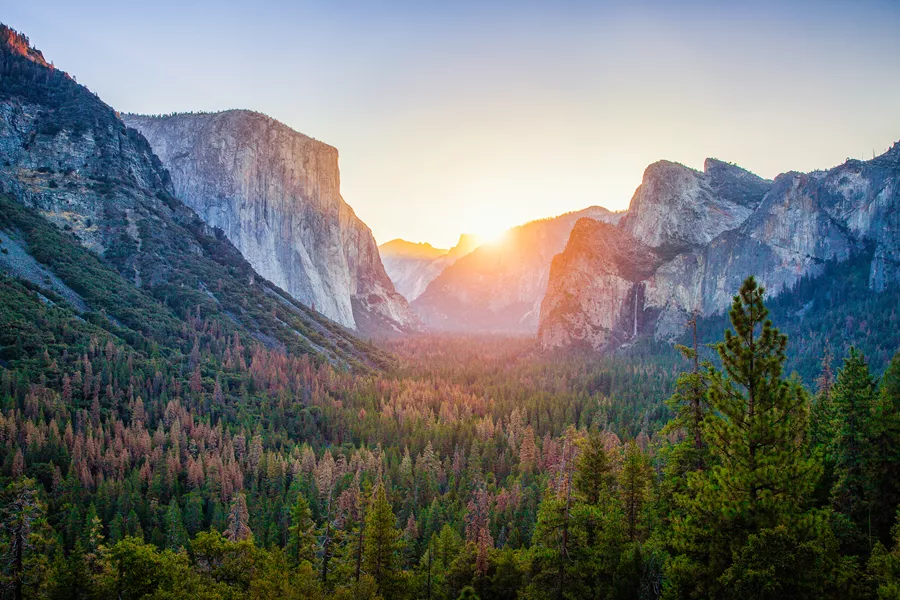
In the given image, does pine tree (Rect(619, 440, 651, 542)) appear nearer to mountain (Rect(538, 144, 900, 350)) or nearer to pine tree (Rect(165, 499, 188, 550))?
pine tree (Rect(165, 499, 188, 550))

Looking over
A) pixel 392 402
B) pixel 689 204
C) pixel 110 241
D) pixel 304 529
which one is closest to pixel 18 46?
pixel 110 241

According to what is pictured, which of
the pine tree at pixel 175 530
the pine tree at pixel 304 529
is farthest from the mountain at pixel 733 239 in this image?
the pine tree at pixel 304 529

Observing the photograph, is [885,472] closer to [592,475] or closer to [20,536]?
[592,475]

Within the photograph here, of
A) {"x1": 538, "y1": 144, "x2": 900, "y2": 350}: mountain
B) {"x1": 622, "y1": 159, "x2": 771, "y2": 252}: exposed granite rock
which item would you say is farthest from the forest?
{"x1": 622, "y1": 159, "x2": 771, "y2": 252}: exposed granite rock

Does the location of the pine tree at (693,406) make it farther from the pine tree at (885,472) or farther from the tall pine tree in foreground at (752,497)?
the pine tree at (885,472)

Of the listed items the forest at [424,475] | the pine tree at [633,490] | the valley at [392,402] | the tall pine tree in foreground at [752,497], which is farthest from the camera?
the pine tree at [633,490]

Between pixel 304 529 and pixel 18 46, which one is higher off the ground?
pixel 18 46
